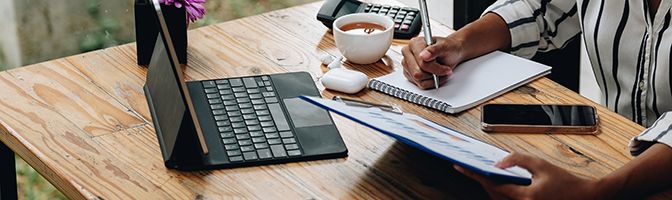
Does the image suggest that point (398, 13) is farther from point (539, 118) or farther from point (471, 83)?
point (539, 118)

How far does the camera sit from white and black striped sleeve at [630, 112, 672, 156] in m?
1.44

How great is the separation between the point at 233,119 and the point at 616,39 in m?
0.66

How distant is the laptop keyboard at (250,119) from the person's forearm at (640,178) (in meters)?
0.41

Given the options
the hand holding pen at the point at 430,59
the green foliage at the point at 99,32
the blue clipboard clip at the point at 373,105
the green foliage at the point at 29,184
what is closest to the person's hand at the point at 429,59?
the hand holding pen at the point at 430,59

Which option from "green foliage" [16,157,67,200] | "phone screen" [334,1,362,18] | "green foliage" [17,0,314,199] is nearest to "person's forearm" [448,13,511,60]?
"phone screen" [334,1,362,18]

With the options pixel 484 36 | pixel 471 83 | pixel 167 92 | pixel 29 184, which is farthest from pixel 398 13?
pixel 29 184

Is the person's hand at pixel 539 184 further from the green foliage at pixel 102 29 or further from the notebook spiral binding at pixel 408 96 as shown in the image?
the green foliage at pixel 102 29

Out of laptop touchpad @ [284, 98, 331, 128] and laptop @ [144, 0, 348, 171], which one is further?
laptop touchpad @ [284, 98, 331, 128]

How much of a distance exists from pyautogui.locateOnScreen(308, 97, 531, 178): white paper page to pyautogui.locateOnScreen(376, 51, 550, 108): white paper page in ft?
0.58

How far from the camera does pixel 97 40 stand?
2.72m

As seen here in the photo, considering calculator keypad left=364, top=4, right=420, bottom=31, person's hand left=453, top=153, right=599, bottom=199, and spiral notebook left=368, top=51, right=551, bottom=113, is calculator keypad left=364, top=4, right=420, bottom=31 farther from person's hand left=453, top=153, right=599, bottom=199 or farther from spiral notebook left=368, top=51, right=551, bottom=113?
person's hand left=453, top=153, right=599, bottom=199

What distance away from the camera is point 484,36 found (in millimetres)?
1830

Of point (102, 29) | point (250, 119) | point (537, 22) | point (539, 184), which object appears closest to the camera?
point (539, 184)

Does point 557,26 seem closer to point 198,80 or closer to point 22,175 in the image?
point 198,80
